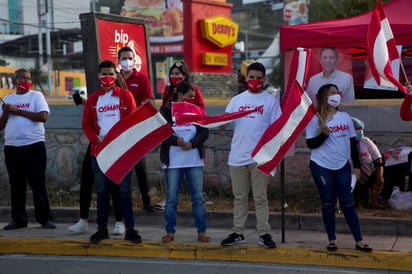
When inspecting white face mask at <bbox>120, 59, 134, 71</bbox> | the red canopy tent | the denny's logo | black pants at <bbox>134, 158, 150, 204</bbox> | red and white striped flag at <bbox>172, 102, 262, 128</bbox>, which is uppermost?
the denny's logo

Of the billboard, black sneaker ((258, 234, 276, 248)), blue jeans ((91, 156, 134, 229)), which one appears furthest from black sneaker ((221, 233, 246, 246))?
the billboard

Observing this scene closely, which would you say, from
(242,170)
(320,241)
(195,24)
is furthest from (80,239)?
(195,24)

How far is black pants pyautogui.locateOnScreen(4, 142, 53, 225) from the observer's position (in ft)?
25.8

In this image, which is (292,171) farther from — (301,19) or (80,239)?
(301,19)

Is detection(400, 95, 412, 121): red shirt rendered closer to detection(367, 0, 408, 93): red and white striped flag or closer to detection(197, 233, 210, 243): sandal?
detection(367, 0, 408, 93): red and white striped flag

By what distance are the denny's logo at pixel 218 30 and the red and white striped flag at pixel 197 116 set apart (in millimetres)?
10779

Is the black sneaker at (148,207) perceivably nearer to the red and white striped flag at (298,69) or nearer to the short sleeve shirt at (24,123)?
the short sleeve shirt at (24,123)

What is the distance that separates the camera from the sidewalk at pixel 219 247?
6.21 m

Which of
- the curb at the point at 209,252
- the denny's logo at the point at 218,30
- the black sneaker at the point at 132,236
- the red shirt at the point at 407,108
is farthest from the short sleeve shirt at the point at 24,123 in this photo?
the denny's logo at the point at 218,30

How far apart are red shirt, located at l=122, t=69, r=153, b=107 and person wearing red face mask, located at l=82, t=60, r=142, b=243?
973 millimetres

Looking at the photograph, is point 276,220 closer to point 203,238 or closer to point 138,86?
point 203,238

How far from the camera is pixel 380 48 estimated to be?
247 inches

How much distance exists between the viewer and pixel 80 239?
726 centimetres

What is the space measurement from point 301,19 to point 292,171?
3316 centimetres
